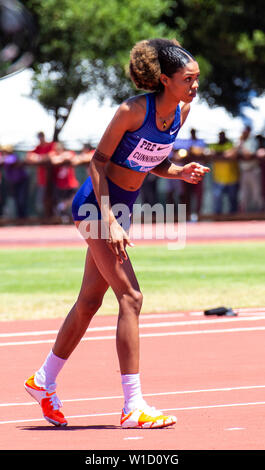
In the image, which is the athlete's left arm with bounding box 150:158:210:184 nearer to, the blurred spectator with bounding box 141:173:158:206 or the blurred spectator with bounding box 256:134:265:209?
the blurred spectator with bounding box 141:173:158:206

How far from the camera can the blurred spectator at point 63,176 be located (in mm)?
28000

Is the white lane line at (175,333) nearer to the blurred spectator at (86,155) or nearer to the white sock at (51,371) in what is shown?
the white sock at (51,371)

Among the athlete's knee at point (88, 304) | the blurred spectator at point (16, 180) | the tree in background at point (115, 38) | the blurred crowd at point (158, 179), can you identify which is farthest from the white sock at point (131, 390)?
the tree in background at point (115, 38)

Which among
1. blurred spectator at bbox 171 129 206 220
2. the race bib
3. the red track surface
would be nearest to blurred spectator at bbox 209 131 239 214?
blurred spectator at bbox 171 129 206 220

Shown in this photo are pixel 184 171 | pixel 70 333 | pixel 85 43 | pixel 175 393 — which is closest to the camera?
pixel 70 333

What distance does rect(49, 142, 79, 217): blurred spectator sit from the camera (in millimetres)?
28000

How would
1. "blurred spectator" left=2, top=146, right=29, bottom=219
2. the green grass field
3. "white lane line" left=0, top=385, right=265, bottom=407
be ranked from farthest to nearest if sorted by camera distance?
"blurred spectator" left=2, top=146, right=29, bottom=219, the green grass field, "white lane line" left=0, top=385, right=265, bottom=407

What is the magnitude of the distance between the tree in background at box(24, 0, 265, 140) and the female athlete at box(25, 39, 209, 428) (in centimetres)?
4261

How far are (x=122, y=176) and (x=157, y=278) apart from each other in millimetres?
9424

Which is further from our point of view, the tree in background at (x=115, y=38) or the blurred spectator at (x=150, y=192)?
the tree in background at (x=115, y=38)

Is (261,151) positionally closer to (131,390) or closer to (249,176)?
(249,176)

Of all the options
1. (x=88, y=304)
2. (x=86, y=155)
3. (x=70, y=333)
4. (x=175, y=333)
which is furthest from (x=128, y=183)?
(x=86, y=155)

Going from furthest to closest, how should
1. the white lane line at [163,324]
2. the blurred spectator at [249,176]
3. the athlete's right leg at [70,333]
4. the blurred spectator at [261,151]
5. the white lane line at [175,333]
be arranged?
1. the blurred spectator at [261,151]
2. the blurred spectator at [249,176]
3. the white lane line at [163,324]
4. the white lane line at [175,333]
5. the athlete's right leg at [70,333]

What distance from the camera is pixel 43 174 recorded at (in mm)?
28344
